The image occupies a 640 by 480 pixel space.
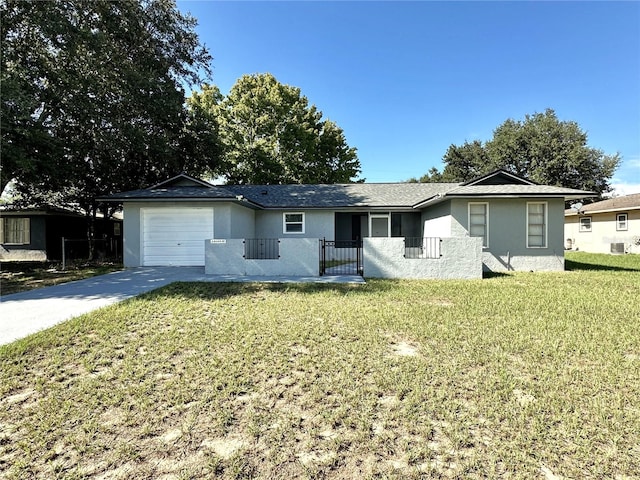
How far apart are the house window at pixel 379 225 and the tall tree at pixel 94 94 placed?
10513mm

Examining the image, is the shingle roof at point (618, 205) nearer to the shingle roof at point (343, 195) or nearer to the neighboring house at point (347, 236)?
the shingle roof at point (343, 195)

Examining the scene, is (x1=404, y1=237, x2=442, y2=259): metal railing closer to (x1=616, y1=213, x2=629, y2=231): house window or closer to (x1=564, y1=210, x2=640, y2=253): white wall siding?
(x1=564, y1=210, x2=640, y2=253): white wall siding

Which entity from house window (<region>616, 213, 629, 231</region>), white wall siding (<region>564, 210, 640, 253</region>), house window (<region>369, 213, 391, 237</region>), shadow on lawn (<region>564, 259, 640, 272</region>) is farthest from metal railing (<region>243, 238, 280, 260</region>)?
house window (<region>616, 213, 629, 231</region>)

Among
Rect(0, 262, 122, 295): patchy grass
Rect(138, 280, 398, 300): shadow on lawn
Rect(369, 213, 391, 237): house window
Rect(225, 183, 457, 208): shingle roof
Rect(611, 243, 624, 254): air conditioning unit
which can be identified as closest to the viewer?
Rect(138, 280, 398, 300): shadow on lawn

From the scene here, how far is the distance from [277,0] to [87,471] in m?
15.0

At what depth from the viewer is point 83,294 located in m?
7.58

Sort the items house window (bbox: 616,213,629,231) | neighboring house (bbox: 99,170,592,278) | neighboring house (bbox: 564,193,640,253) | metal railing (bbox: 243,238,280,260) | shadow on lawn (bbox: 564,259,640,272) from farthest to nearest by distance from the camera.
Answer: house window (bbox: 616,213,629,231) < neighboring house (bbox: 564,193,640,253) < metal railing (bbox: 243,238,280,260) < shadow on lawn (bbox: 564,259,640,272) < neighboring house (bbox: 99,170,592,278)

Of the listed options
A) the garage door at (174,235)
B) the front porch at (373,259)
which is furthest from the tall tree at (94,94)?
the front porch at (373,259)

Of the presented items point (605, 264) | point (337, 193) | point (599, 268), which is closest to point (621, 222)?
point (605, 264)

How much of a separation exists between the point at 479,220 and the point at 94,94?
1650 centimetres

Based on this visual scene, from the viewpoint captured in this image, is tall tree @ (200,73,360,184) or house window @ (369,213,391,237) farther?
tall tree @ (200,73,360,184)

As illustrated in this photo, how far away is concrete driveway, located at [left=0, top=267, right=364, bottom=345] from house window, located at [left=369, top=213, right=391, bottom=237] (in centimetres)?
618

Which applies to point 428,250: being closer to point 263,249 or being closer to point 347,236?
point 347,236

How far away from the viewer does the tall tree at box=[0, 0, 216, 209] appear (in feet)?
35.0
